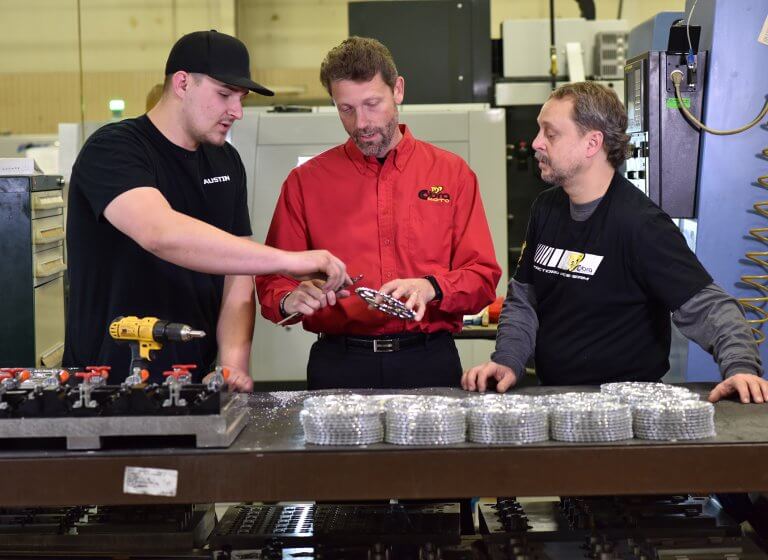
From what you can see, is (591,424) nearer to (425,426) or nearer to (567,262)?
(425,426)

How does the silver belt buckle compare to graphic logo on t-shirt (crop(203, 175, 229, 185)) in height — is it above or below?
below

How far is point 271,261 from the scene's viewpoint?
195 centimetres

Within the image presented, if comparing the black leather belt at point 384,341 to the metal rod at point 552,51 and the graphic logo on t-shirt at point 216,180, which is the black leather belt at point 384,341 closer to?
the graphic logo on t-shirt at point 216,180

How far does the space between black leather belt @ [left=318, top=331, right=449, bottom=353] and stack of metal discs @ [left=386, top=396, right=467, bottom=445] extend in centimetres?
83

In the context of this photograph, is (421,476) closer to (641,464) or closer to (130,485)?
(641,464)

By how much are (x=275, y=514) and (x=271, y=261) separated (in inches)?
23.8

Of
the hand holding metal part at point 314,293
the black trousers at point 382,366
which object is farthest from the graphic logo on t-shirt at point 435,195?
the hand holding metal part at point 314,293

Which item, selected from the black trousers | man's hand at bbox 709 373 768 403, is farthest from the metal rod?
man's hand at bbox 709 373 768 403

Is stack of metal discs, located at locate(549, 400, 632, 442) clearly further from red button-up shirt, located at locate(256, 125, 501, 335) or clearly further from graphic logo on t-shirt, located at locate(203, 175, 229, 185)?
graphic logo on t-shirt, located at locate(203, 175, 229, 185)

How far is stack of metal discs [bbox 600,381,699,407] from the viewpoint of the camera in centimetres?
184

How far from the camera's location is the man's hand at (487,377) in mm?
2262

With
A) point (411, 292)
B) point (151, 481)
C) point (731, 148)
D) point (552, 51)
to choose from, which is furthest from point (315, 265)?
point (552, 51)

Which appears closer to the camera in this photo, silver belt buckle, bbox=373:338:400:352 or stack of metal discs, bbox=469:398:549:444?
stack of metal discs, bbox=469:398:549:444

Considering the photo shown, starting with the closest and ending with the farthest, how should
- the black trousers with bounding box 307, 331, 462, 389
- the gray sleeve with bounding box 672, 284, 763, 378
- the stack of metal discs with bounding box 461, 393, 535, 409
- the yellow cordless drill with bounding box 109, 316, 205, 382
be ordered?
the stack of metal discs with bounding box 461, 393, 535, 409, the yellow cordless drill with bounding box 109, 316, 205, 382, the gray sleeve with bounding box 672, 284, 763, 378, the black trousers with bounding box 307, 331, 462, 389
